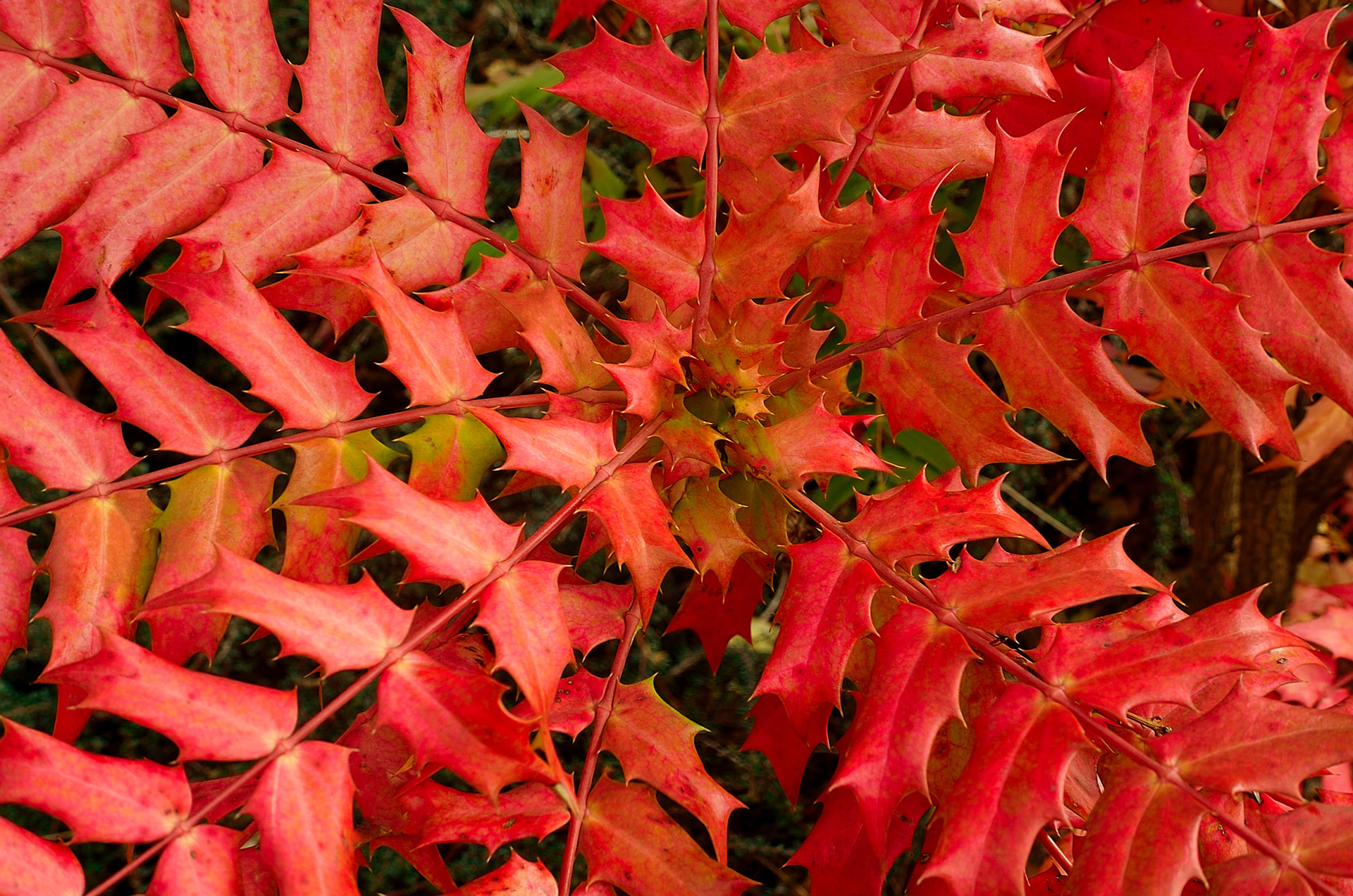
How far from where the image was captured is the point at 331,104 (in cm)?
76

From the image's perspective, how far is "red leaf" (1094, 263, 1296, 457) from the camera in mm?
674

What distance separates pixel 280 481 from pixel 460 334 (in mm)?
655

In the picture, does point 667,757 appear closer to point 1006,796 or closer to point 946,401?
point 1006,796

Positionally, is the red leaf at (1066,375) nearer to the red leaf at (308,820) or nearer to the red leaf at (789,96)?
the red leaf at (789,96)

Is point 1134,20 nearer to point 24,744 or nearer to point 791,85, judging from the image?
point 791,85

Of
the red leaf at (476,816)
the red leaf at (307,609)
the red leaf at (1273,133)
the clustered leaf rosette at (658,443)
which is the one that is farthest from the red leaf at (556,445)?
the red leaf at (1273,133)

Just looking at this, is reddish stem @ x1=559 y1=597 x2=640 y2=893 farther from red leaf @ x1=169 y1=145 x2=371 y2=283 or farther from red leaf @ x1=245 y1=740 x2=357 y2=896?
red leaf @ x1=169 y1=145 x2=371 y2=283

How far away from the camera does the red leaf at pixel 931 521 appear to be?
0.64 meters

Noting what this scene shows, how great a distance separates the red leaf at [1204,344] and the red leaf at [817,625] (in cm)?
26

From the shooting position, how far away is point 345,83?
0.76 metres

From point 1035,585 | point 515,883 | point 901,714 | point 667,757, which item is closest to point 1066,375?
Result: point 1035,585

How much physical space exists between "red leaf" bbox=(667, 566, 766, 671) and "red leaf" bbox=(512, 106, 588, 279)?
0.92 ft

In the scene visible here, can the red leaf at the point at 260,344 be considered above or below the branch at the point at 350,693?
above

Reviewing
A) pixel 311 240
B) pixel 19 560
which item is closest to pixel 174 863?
pixel 19 560
